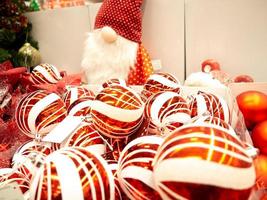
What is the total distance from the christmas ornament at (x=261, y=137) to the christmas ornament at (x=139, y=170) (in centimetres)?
42

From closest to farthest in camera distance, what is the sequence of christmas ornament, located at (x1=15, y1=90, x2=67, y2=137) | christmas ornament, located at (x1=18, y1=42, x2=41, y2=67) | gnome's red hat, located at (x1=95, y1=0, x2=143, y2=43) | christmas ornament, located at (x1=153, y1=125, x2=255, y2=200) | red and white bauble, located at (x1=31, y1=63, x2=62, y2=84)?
christmas ornament, located at (x1=153, y1=125, x2=255, y2=200)
christmas ornament, located at (x1=15, y1=90, x2=67, y2=137)
red and white bauble, located at (x1=31, y1=63, x2=62, y2=84)
gnome's red hat, located at (x1=95, y1=0, x2=143, y2=43)
christmas ornament, located at (x1=18, y1=42, x2=41, y2=67)

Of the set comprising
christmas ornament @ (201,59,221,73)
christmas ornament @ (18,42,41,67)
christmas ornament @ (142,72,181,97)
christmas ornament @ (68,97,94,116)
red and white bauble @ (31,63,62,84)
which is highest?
christmas ornament @ (142,72,181,97)

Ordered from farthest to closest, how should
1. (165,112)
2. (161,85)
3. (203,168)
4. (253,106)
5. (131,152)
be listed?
(253,106), (161,85), (165,112), (131,152), (203,168)

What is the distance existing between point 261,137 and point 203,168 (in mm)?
502

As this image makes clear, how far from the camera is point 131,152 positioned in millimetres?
406

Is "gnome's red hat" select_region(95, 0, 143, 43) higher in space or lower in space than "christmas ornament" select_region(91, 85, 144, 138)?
higher

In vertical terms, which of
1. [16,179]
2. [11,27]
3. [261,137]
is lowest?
[261,137]

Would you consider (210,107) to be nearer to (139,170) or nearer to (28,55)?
(139,170)

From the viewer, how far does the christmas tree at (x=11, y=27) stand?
1.26 metres

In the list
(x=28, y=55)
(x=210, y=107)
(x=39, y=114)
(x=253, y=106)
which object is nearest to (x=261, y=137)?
(x=253, y=106)

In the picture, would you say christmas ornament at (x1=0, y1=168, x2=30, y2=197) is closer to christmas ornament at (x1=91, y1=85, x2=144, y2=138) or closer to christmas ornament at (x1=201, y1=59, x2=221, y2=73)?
christmas ornament at (x1=91, y1=85, x2=144, y2=138)

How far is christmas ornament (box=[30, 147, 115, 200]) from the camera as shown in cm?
34

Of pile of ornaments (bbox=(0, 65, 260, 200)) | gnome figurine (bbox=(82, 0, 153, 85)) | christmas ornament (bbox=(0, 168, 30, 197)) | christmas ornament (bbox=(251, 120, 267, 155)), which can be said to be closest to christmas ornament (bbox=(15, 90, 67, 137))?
pile of ornaments (bbox=(0, 65, 260, 200))

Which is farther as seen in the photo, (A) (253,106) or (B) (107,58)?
(B) (107,58)
